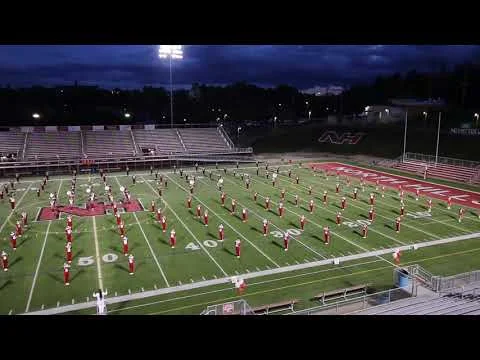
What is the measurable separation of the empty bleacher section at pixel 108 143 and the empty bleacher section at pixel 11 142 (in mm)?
5497

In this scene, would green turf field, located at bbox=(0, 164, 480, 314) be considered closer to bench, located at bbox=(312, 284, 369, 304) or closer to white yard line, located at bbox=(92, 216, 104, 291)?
white yard line, located at bbox=(92, 216, 104, 291)

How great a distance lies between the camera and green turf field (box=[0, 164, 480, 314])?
11.3 meters

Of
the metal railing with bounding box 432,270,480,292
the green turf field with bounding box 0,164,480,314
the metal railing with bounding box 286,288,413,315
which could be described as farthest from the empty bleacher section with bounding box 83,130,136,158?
the metal railing with bounding box 432,270,480,292

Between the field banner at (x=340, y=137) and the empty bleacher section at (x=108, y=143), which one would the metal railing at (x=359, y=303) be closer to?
the empty bleacher section at (x=108, y=143)

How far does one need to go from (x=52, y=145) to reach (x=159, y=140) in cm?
997

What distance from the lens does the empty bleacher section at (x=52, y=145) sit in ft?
122

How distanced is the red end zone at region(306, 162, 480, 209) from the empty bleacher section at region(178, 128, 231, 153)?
39.1 ft

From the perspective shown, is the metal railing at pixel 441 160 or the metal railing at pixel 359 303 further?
the metal railing at pixel 441 160

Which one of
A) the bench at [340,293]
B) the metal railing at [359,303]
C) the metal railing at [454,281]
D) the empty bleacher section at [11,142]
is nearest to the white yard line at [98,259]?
the metal railing at [359,303]

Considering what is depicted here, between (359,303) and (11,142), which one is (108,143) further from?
(359,303)

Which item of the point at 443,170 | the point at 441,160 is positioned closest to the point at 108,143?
the point at 443,170
